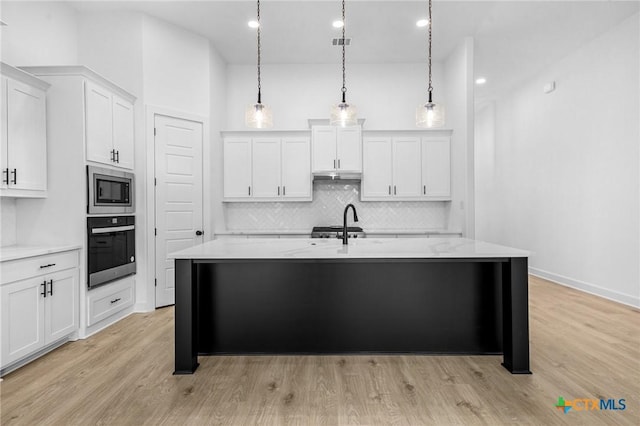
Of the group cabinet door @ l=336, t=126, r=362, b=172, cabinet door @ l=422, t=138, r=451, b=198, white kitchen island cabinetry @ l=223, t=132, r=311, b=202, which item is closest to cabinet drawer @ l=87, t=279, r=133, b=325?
white kitchen island cabinetry @ l=223, t=132, r=311, b=202

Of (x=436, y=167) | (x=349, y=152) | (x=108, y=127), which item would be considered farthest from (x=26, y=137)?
(x=436, y=167)

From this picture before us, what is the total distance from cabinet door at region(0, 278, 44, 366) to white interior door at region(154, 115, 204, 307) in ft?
4.90

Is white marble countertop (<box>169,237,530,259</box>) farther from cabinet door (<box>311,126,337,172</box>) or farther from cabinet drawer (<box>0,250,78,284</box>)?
cabinet door (<box>311,126,337,172</box>)

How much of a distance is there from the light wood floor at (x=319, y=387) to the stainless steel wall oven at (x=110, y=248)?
25.7 inches

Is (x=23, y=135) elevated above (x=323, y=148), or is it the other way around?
(x=323, y=148)

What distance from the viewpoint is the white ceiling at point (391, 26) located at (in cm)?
414

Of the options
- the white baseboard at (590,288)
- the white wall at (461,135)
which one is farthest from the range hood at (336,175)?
the white baseboard at (590,288)

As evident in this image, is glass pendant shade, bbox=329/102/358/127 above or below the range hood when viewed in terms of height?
above

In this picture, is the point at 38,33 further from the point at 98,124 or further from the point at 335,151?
the point at 335,151

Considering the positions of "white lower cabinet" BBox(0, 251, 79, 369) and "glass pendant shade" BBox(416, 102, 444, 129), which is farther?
"glass pendant shade" BBox(416, 102, 444, 129)

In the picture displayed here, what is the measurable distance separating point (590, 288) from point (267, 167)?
4.71 m

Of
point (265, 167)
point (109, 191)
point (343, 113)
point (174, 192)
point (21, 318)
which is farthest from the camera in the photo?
point (265, 167)

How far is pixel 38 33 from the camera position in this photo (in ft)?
12.2

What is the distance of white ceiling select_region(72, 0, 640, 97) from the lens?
414 centimetres
